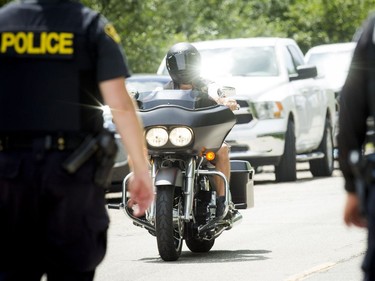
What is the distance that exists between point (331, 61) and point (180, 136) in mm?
17999

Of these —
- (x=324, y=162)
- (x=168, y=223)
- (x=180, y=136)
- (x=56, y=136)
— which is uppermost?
(x=56, y=136)

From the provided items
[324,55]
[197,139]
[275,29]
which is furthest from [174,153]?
[275,29]

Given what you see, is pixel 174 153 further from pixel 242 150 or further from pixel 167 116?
pixel 242 150

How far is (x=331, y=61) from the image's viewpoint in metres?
28.4

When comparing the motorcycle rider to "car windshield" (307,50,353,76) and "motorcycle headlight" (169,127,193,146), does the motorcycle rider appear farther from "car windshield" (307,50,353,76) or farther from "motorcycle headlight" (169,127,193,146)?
"car windshield" (307,50,353,76)

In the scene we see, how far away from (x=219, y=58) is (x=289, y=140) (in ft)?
4.82

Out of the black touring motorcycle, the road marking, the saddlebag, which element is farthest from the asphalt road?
the saddlebag

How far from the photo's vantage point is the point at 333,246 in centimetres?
1148

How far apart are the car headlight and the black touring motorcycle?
761cm

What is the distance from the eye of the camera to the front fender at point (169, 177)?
10320 millimetres

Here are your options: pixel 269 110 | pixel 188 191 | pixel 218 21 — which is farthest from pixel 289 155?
pixel 218 21

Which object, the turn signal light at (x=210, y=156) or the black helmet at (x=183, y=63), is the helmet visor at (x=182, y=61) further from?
the turn signal light at (x=210, y=156)

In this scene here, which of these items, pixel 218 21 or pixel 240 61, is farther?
pixel 218 21

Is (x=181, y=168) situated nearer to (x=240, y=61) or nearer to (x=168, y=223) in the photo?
(x=168, y=223)
